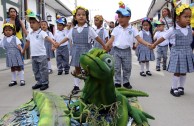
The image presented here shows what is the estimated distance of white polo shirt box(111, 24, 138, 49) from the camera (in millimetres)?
4980

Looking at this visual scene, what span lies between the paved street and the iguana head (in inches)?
66.2

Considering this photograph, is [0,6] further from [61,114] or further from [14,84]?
[61,114]

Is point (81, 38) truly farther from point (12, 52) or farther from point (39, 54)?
point (12, 52)

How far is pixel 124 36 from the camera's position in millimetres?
4984

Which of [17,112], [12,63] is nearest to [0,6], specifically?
[12,63]

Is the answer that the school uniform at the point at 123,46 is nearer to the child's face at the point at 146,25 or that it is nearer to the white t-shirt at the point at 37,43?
the white t-shirt at the point at 37,43

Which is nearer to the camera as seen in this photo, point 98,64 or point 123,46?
point 98,64

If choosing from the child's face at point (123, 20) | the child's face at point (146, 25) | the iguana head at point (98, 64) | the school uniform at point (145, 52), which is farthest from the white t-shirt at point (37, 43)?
the iguana head at point (98, 64)

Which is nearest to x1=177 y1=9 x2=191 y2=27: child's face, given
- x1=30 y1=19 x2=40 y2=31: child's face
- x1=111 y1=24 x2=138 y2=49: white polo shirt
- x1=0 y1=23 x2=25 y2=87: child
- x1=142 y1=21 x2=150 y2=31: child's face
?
x1=111 y1=24 x2=138 y2=49: white polo shirt

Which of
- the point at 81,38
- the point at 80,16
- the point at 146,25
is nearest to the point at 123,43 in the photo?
the point at 81,38

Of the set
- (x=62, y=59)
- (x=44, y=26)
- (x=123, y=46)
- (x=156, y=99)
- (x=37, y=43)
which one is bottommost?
(x=156, y=99)

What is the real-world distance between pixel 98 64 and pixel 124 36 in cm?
347

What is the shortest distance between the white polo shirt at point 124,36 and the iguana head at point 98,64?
3.35 metres

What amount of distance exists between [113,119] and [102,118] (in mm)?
81
